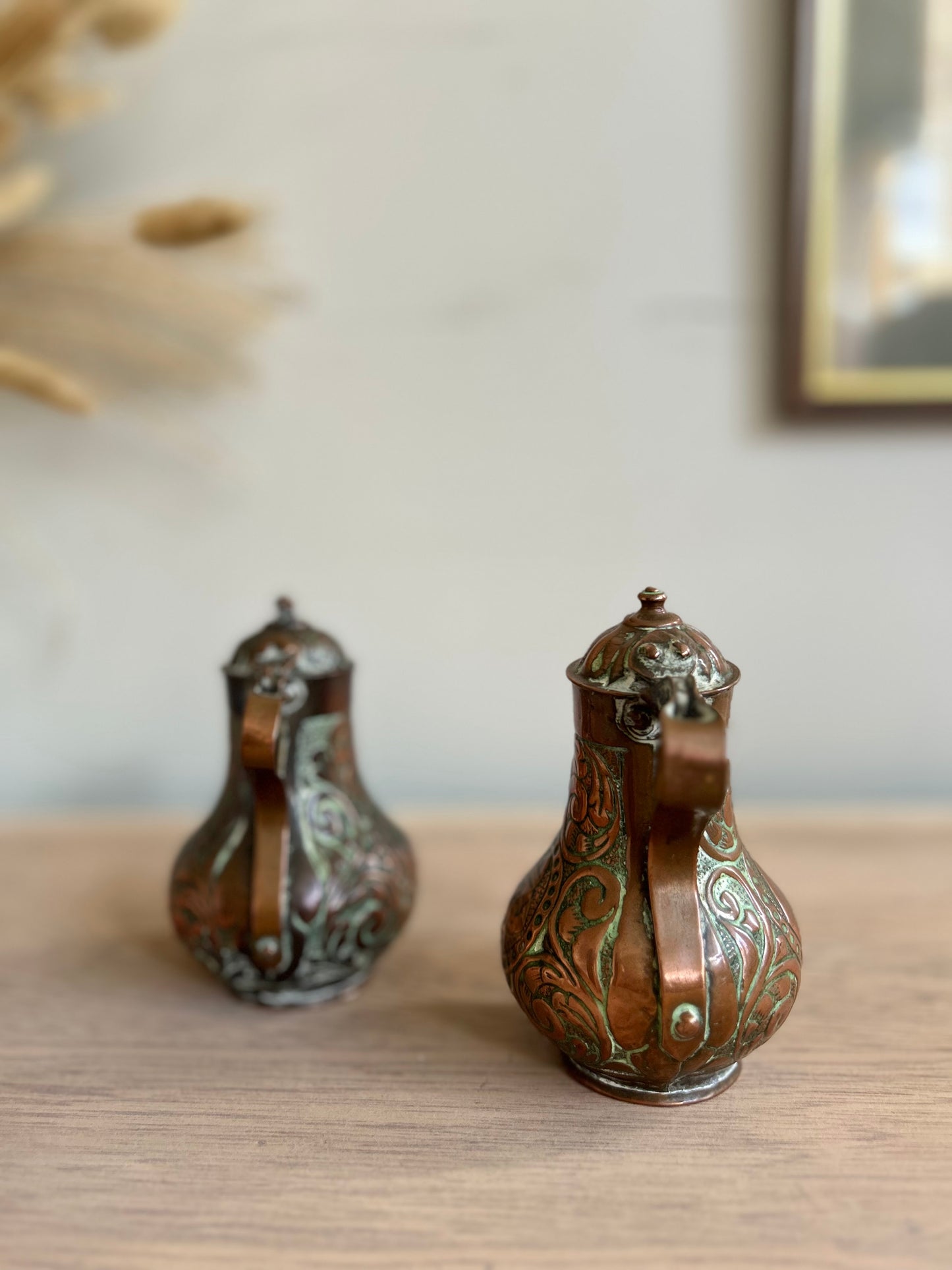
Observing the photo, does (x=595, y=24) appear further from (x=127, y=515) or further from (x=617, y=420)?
(x=127, y=515)

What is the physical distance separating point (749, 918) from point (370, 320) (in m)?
0.59

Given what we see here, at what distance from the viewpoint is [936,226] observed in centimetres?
78

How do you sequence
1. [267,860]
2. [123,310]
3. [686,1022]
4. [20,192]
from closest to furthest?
[686,1022] < [267,860] < [20,192] < [123,310]

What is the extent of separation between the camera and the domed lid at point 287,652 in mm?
582

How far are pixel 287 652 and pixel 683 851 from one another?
27 cm

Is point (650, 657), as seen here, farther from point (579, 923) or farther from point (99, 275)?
point (99, 275)

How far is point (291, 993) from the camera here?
0.60m

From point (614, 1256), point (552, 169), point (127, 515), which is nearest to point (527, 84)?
point (552, 169)

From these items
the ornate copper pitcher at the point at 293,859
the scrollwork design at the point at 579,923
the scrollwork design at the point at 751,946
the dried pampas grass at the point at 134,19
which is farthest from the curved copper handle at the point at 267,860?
the dried pampas grass at the point at 134,19

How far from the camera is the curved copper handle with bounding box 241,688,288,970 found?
55 cm

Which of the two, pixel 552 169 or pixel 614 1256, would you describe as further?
pixel 552 169

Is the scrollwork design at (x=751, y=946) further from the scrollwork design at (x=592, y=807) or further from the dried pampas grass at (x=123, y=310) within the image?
the dried pampas grass at (x=123, y=310)

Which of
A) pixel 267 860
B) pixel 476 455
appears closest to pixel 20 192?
pixel 476 455

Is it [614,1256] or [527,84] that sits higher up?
[527,84]
